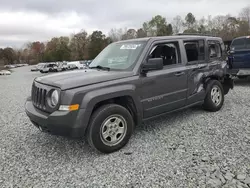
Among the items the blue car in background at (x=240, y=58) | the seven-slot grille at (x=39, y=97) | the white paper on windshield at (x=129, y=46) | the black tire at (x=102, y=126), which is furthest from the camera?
the blue car in background at (x=240, y=58)

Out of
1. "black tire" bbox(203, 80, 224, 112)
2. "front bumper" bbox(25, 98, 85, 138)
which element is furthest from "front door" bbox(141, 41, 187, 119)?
"front bumper" bbox(25, 98, 85, 138)

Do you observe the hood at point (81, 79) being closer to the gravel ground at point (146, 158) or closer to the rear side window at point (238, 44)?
the gravel ground at point (146, 158)

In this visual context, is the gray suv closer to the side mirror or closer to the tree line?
the side mirror

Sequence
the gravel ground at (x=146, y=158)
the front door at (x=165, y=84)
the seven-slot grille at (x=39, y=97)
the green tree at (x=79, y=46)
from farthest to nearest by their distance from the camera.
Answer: the green tree at (x=79, y=46) → the front door at (x=165, y=84) → the seven-slot grille at (x=39, y=97) → the gravel ground at (x=146, y=158)

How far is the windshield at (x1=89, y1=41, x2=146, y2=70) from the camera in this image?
3.88 meters

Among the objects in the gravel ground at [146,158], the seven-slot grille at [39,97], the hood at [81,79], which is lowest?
the gravel ground at [146,158]

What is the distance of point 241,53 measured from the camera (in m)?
8.48

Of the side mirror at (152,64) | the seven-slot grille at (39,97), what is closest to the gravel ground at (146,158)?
the seven-slot grille at (39,97)

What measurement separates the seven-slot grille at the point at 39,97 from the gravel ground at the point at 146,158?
79cm

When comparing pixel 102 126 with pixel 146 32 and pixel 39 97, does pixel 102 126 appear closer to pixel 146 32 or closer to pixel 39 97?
pixel 39 97

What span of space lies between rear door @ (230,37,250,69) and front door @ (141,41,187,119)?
5224 mm

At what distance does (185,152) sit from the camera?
3.39m

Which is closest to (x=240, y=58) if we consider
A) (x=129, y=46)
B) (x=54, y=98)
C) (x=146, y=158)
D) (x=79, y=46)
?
(x=129, y=46)

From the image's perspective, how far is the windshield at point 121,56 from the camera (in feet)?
12.7
